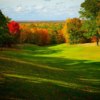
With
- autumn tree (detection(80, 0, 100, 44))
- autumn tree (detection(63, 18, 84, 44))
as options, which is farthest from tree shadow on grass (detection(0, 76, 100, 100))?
autumn tree (detection(63, 18, 84, 44))

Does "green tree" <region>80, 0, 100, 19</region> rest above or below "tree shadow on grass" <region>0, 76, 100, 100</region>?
above

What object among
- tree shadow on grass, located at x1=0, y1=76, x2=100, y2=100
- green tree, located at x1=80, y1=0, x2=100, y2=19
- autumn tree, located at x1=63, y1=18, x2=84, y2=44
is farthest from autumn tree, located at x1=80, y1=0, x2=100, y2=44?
tree shadow on grass, located at x1=0, y1=76, x2=100, y2=100

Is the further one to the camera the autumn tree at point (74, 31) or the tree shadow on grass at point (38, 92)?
the autumn tree at point (74, 31)

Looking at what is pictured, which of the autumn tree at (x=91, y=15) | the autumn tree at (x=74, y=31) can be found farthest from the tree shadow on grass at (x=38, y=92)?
the autumn tree at (x=74, y=31)

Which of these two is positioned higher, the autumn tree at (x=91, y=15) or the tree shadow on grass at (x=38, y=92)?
the autumn tree at (x=91, y=15)

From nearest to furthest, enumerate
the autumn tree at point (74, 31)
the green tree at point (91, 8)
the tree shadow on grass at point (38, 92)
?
the tree shadow on grass at point (38, 92) → the green tree at point (91, 8) → the autumn tree at point (74, 31)

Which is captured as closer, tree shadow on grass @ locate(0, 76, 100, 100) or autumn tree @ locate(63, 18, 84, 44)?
tree shadow on grass @ locate(0, 76, 100, 100)

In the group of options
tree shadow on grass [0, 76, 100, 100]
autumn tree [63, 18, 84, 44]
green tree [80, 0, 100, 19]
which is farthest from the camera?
autumn tree [63, 18, 84, 44]

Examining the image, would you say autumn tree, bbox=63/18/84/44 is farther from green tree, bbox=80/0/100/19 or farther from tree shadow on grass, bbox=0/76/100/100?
tree shadow on grass, bbox=0/76/100/100

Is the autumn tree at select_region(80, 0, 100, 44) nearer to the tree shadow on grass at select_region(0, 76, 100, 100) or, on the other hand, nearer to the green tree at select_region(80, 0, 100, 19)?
the green tree at select_region(80, 0, 100, 19)

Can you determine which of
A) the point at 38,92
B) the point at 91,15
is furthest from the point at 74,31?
the point at 38,92

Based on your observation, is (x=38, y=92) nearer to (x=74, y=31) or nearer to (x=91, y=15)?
(x=91, y=15)

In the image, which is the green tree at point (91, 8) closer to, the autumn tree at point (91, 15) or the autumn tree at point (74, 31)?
the autumn tree at point (91, 15)

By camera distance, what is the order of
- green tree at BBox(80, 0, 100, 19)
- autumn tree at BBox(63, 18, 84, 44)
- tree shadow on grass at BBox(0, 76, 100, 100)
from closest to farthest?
tree shadow on grass at BBox(0, 76, 100, 100) → green tree at BBox(80, 0, 100, 19) → autumn tree at BBox(63, 18, 84, 44)
